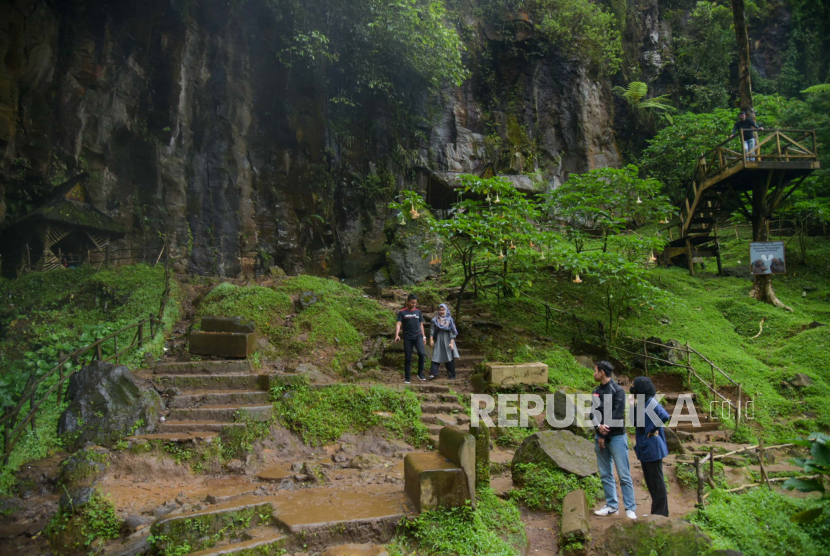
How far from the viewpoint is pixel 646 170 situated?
2256 cm

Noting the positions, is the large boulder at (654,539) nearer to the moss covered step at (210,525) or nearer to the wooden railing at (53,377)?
the moss covered step at (210,525)

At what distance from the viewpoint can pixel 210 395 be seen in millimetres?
7543

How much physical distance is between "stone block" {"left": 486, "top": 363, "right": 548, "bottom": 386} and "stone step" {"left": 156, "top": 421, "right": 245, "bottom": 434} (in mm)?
4286

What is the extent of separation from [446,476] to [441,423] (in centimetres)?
278

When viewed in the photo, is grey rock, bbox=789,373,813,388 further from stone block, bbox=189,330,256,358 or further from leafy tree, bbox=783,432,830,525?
stone block, bbox=189,330,256,358

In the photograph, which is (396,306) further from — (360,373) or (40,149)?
(40,149)

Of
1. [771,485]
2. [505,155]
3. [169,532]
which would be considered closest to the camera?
[169,532]

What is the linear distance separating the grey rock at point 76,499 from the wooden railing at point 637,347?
9.70m

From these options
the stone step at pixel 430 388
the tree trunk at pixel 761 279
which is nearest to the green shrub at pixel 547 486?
the stone step at pixel 430 388

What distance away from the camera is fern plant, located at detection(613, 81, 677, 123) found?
78.1ft

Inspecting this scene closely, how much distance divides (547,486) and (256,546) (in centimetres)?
321

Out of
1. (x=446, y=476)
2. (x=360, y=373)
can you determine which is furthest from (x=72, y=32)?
(x=446, y=476)

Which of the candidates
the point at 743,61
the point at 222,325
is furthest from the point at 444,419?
the point at 743,61

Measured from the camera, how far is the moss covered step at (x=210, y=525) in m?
4.45
